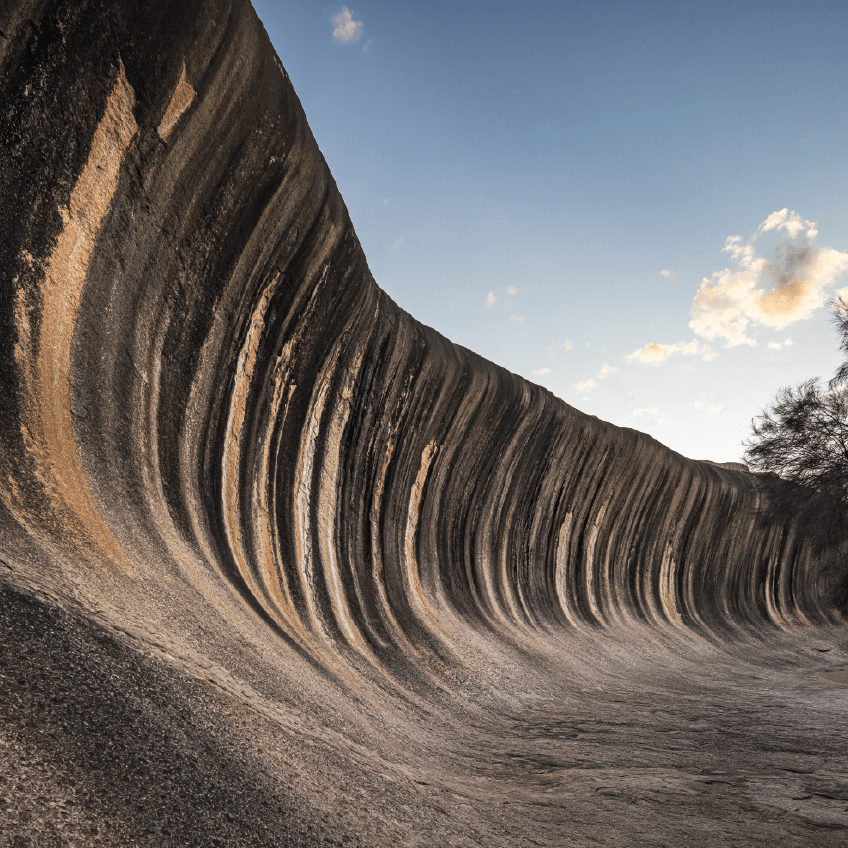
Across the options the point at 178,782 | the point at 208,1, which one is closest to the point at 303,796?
the point at 178,782

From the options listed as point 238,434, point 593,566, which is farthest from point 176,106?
point 593,566

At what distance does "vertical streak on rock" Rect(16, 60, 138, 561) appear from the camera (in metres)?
2.72

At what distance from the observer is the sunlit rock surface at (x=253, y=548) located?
1896mm

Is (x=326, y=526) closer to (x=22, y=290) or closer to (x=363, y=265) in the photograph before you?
(x=363, y=265)

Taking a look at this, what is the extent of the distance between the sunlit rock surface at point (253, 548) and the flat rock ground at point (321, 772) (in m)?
0.01

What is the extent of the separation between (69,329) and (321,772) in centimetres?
255

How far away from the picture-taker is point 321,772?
220cm

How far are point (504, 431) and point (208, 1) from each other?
523 centimetres

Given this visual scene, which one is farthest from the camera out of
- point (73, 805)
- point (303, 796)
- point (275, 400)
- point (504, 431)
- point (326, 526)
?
point (504, 431)

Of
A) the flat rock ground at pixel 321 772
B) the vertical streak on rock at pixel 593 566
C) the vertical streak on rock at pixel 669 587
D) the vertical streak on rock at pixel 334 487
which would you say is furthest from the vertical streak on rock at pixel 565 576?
the vertical streak on rock at pixel 334 487

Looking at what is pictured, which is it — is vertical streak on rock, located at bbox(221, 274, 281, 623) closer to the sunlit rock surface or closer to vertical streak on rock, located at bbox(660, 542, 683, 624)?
the sunlit rock surface

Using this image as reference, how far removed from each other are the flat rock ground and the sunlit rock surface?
0.5 inches

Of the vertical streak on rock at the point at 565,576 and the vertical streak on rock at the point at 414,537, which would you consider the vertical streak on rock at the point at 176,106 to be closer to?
the vertical streak on rock at the point at 414,537

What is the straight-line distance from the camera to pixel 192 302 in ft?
13.2
